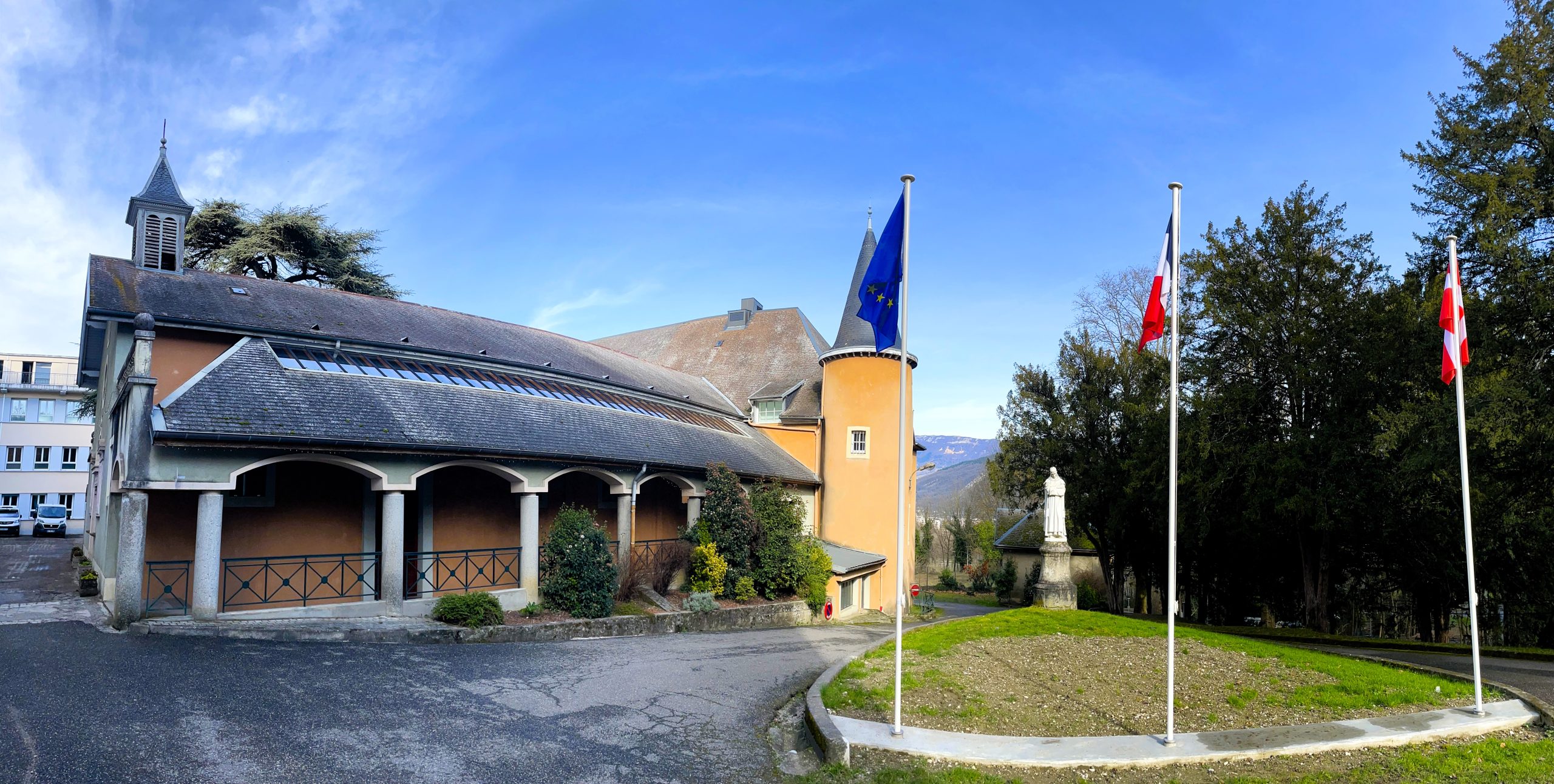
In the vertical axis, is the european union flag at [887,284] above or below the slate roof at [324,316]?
below

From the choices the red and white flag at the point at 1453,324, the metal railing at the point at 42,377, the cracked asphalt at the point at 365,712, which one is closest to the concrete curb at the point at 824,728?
the cracked asphalt at the point at 365,712

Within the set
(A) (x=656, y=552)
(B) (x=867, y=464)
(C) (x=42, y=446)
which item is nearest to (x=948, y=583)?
(B) (x=867, y=464)

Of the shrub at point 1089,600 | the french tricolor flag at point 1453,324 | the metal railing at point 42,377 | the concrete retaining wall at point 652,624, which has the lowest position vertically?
the shrub at point 1089,600

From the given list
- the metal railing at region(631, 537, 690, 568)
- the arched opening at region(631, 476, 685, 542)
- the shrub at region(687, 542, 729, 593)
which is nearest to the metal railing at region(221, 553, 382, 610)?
the metal railing at region(631, 537, 690, 568)

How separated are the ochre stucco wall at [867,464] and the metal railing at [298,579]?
16.0 m

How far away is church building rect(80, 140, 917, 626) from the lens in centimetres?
1410

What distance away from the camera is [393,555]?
51.4 ft

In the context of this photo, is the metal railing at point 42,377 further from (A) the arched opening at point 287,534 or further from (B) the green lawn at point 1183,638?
(B) the green lawn at point 1183,638

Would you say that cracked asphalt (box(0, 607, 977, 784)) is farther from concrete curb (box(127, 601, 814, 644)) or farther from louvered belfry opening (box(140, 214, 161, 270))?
louvered belfry opening (box(140, 214, 161, 270))

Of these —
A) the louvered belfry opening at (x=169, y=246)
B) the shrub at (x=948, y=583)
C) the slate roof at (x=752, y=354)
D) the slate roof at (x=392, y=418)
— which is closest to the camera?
the slate roof at (x=392, y=418)

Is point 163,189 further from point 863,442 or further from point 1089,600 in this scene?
point 1089,600

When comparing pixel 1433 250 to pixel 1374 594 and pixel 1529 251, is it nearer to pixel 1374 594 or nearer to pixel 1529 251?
pixel 1529 251

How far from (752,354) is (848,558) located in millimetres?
12894

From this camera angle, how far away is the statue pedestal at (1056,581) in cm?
1919
